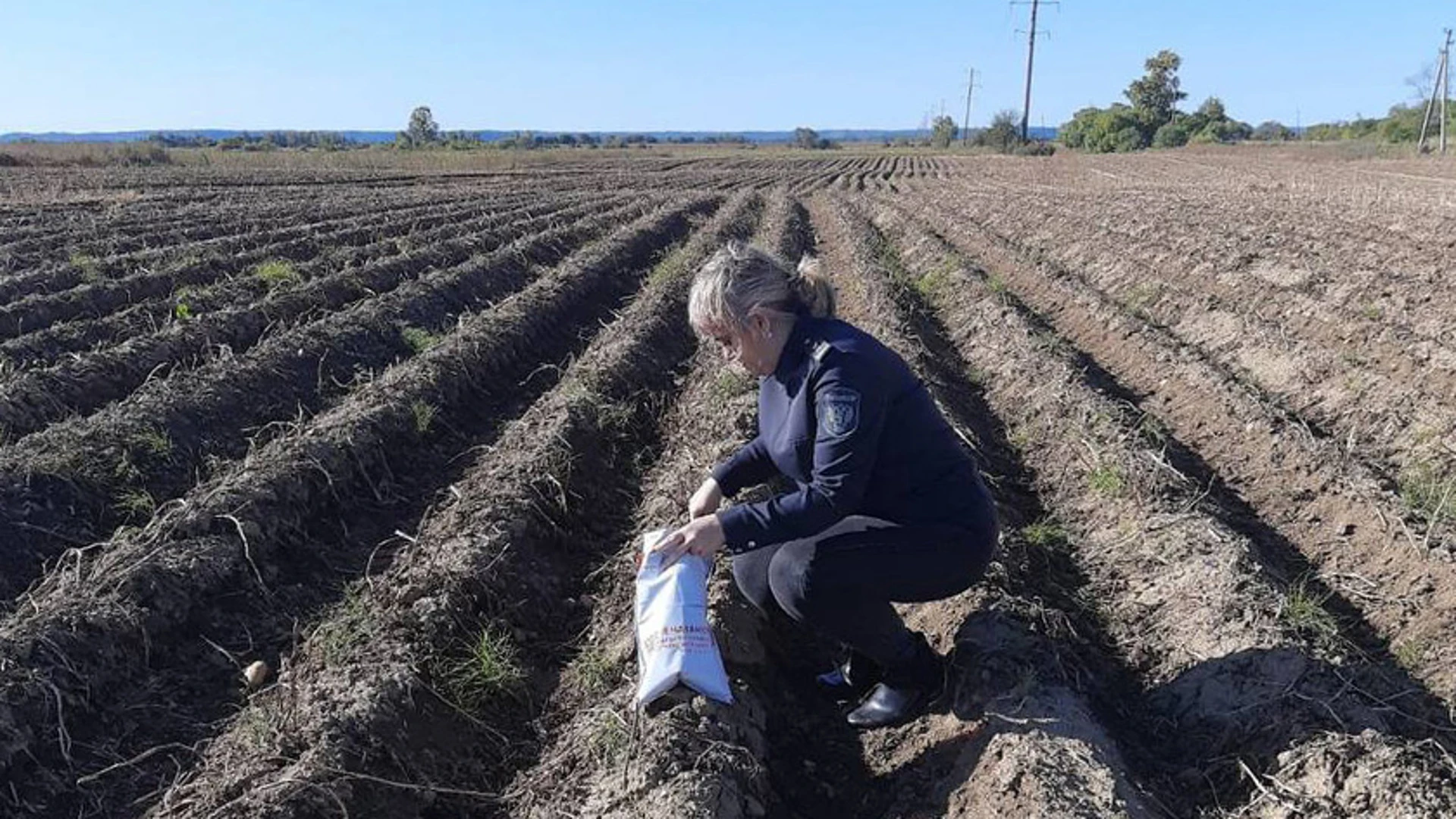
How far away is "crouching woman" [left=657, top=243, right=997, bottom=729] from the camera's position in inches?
130

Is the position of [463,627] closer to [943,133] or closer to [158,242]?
[158,242]

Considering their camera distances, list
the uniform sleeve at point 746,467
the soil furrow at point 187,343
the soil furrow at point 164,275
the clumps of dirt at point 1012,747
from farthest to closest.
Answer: the soil furrow at point 164,275
the soil furrow at point 187,343
the uniform sleeve at point 746,467
the clumps of dirt at point 1012,747

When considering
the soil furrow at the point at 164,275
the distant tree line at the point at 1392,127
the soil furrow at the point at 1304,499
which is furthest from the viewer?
the distant tree line at the point at 1392,127

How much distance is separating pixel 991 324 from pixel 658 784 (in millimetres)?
7654

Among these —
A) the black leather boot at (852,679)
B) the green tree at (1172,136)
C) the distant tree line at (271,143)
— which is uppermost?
the green tree at (1172,136)

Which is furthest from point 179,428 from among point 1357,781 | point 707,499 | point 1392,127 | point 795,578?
point 1392,127

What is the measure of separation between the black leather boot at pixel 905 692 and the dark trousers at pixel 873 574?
2.7 inches

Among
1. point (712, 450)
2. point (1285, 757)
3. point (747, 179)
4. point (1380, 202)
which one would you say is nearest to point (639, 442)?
point (712, 450)

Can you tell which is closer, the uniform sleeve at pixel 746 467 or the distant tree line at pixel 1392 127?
the uniform sleeve at pixel 746 467

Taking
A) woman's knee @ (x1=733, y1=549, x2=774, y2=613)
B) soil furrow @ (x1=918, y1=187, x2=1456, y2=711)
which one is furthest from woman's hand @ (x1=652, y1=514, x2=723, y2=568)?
soil furrow @ (x1=918, y1=187, x2=1456, y2=711)

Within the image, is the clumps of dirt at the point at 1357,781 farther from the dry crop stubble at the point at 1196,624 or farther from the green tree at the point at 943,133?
the green tree at the point at 943,133

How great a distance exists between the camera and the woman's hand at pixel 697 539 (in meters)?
3.40

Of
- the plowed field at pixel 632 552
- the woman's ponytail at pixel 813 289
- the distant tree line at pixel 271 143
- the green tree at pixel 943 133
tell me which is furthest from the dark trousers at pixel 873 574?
the green tree at pixel 943 133

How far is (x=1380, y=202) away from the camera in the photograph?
20.7m
